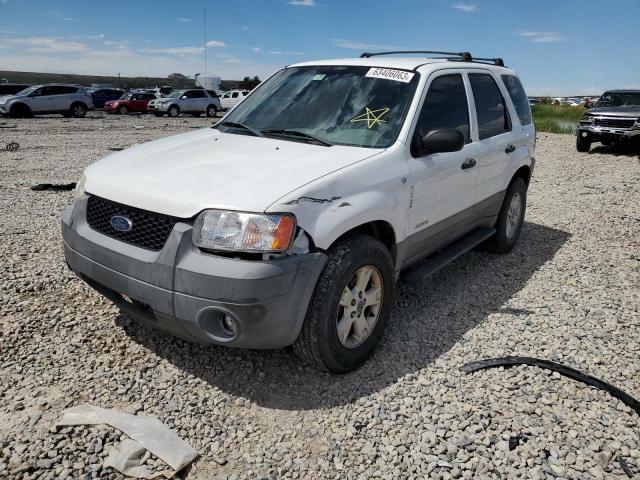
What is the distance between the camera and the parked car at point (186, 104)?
27.8 meters

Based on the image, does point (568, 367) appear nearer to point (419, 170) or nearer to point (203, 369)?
point (419, 170)

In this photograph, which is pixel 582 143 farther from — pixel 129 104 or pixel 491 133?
pixel 129 104

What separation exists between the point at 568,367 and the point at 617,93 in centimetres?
1486

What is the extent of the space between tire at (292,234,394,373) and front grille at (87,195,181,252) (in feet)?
2.83

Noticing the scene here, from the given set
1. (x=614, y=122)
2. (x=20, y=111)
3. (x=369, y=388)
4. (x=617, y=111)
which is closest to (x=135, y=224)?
(x=369, y=388)

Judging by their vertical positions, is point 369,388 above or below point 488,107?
below

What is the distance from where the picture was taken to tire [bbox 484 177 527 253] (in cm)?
525

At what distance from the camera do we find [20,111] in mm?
23812

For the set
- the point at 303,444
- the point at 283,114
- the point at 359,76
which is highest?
the point at 359,76

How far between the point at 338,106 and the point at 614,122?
13286mm

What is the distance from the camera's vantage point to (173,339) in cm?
352

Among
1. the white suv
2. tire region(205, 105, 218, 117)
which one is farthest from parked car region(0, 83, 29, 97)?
the white suv

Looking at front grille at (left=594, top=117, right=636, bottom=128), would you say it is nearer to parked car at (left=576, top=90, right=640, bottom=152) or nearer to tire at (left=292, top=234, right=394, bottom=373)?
parked car at (left=576, top=90, right=640, bottom=152)

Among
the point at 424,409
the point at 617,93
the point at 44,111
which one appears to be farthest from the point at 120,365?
the point at 44,111
